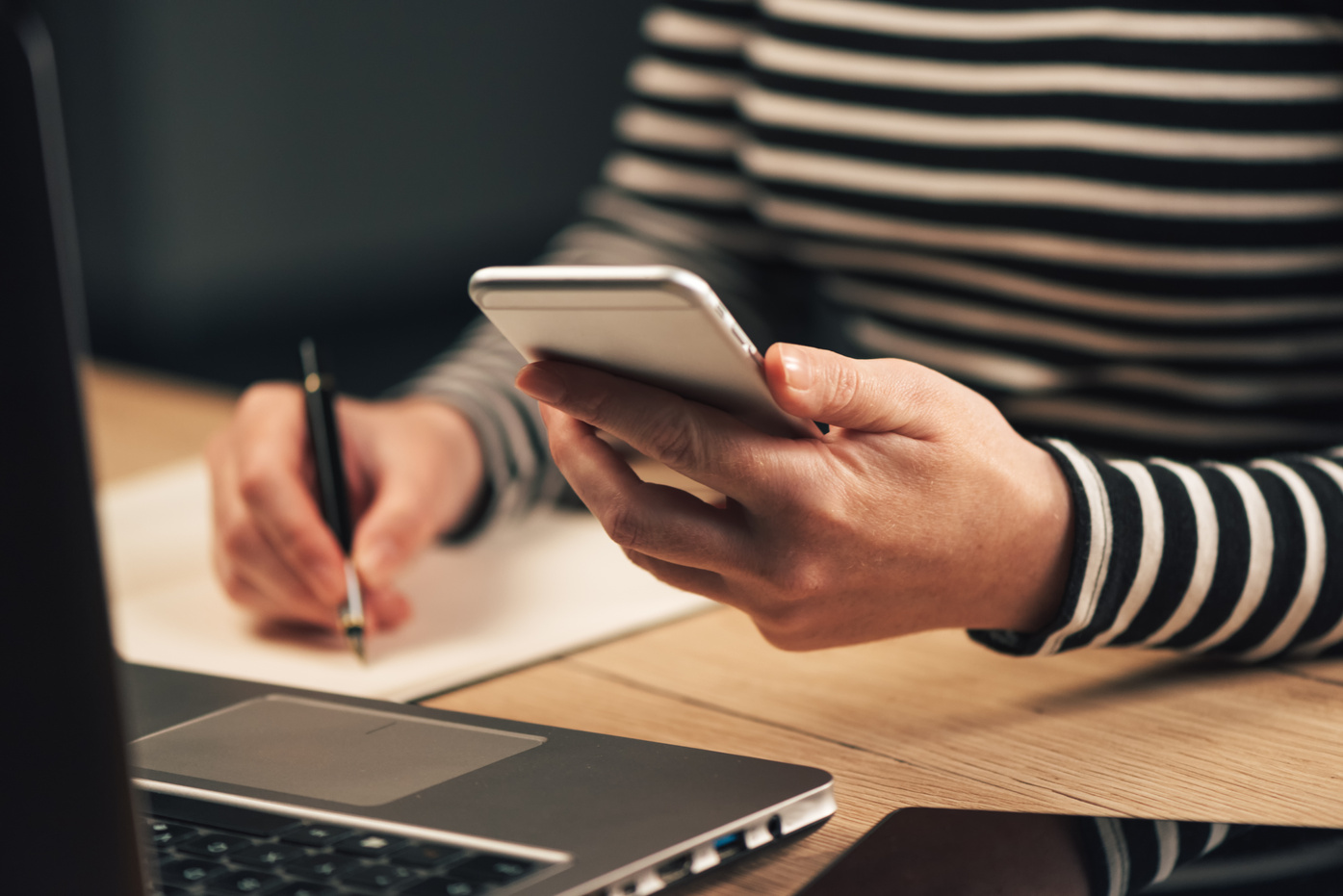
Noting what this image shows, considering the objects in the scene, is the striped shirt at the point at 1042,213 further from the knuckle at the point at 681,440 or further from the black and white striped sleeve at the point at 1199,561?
the knuckle at the point at 681,440

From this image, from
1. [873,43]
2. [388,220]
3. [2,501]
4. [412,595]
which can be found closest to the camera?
[2,501]

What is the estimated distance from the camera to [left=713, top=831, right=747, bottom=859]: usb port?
1.11 ft

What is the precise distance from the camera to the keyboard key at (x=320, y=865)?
1.02ft

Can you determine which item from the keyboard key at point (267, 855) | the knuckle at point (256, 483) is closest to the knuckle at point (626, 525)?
the keyboard key at point (267, 855)

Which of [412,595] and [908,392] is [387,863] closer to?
[908,392]

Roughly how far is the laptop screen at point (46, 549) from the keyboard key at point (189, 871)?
7 cm

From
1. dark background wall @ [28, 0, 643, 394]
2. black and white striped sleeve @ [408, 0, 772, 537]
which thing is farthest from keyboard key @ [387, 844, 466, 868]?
dark background wall @ [28, 0, 643, 394]

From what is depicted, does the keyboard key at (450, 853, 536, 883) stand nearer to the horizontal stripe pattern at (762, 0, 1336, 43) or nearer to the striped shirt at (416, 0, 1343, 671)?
the striped shirt at (416, 0, 1343, 671)

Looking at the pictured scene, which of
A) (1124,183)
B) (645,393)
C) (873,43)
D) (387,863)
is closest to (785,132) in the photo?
(873,43)

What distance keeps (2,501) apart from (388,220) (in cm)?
421

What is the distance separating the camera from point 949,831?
0.35 metres

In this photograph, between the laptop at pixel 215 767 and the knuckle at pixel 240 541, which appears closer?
the laptop at pixel 215 767

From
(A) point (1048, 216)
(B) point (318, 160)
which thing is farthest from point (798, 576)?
(B) point (318, 160)

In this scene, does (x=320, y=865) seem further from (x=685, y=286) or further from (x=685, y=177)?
(x=685, y=177)
